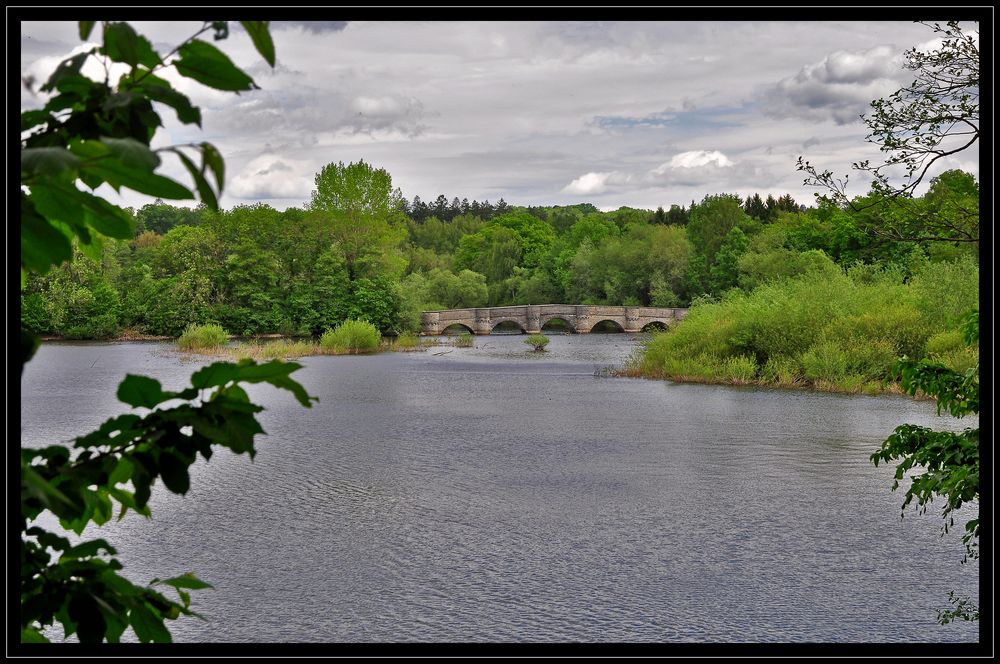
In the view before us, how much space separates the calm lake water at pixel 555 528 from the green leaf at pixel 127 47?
3350mm

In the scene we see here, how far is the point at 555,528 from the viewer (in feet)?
35.5

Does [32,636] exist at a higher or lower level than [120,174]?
lower

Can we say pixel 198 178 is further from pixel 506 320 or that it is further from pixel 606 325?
pixel 606 325

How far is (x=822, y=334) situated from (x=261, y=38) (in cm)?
2263

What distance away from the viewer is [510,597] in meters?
8.63

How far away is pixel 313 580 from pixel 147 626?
27.3 ft

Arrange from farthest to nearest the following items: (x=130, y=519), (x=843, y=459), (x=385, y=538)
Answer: (x=843, y=459) → (x=130, y=519) → (x=385, y=538)

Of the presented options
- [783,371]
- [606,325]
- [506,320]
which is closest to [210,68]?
[783,371]

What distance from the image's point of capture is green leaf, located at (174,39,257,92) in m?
0.94

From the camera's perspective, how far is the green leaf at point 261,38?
3.13ft

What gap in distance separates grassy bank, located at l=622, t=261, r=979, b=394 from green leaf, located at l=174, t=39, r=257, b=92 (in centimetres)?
2067

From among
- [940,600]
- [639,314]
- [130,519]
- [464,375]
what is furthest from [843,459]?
[639,314]
